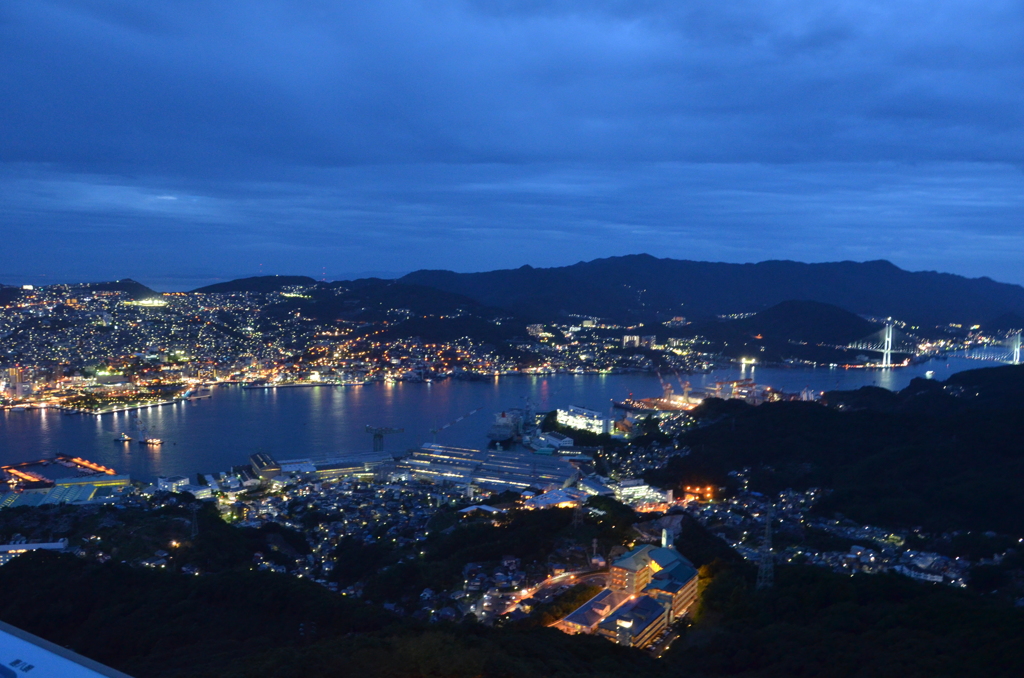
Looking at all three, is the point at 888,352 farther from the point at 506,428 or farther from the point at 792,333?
the point at 506,428

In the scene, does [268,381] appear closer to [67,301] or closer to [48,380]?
[48,380]

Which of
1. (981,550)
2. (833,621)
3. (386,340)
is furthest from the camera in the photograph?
(386,340)

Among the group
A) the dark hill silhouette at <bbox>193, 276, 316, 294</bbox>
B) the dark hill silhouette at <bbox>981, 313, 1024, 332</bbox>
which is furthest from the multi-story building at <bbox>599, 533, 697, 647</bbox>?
the dark hill silhouette at <bbox>981, 313, 1024, 332</bbox>

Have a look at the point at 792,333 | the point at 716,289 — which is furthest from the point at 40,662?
the point at 716,289

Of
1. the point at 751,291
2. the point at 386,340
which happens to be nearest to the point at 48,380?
the point at 386,340

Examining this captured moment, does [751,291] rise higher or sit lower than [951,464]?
higher

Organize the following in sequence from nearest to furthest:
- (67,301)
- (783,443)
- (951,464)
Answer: (951,464), (783,443), (67,301)

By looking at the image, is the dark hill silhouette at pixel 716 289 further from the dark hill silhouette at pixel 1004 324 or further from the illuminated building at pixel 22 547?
the illuminated building at pixel 22 547
